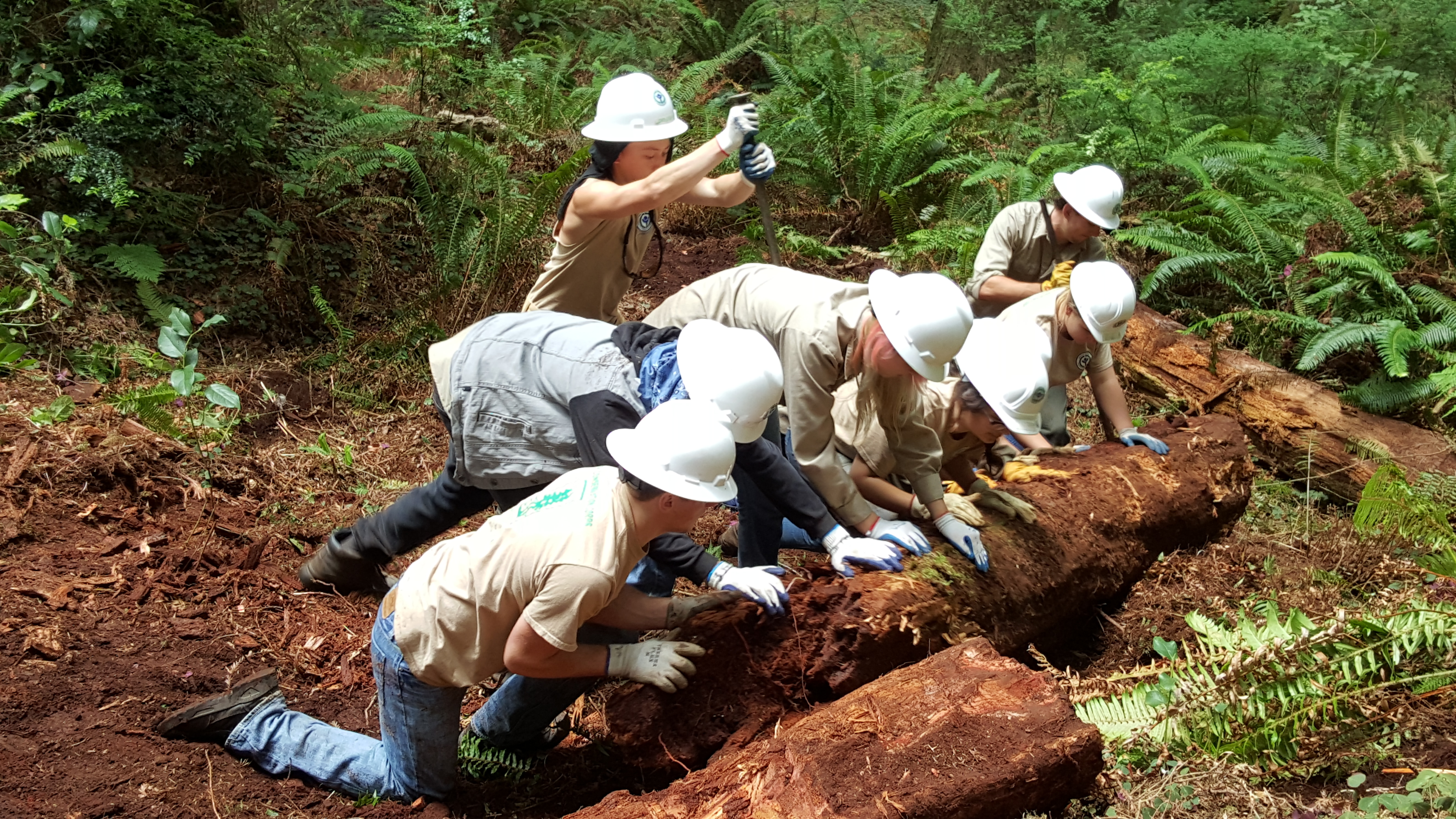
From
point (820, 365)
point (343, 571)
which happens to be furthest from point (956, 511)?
point (343, 571)

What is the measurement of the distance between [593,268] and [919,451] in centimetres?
177

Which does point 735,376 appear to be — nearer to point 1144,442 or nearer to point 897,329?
point 897,329

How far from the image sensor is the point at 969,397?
396cm

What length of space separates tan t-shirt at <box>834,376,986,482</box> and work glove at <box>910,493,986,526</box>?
Answer: 0.15 metres

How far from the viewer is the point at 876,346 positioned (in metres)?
3.51

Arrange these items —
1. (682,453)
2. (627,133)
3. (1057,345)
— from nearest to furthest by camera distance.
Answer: (682,453), (627,133), (1057,345)

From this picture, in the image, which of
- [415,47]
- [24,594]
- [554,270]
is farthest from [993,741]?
[415,47]

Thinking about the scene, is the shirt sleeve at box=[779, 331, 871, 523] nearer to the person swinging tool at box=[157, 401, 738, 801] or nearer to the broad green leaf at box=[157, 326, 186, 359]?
the person swinging tool at box=[157, 401, 738, 801]

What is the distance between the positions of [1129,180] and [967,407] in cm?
573

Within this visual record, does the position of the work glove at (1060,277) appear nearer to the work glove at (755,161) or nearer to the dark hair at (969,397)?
the dark hair at (969,397)

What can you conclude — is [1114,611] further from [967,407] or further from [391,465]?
[391,465]

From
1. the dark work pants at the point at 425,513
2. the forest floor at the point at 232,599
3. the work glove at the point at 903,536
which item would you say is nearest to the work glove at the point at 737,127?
the dark work pants at the point at 425,513

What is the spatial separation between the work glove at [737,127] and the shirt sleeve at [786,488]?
151cm

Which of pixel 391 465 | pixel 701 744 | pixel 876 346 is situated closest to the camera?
pixel 701 744
